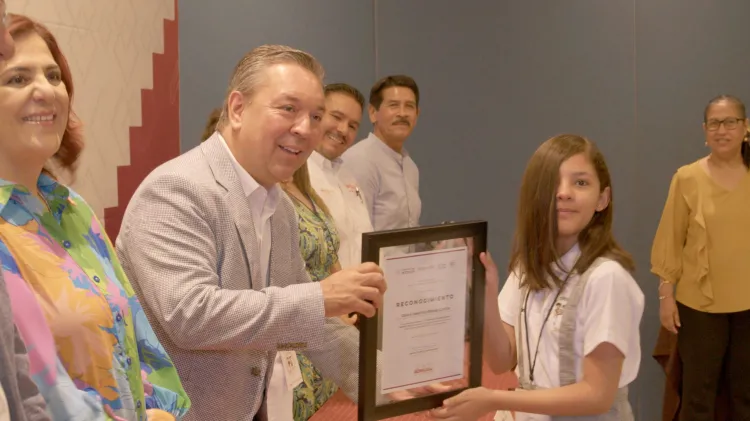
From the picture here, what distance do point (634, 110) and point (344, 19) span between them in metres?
1.85

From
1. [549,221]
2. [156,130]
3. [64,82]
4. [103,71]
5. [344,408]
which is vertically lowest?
[344,408]

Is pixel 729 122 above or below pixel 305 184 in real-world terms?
above

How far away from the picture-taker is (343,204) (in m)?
3.90

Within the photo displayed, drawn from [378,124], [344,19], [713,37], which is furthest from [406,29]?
[713,37]

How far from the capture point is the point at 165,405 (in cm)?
166

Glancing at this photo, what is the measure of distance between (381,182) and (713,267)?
181 cm

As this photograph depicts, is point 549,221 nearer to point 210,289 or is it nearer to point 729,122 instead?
point 210,289

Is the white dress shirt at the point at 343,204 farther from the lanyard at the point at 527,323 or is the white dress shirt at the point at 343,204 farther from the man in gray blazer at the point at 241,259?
the man in gray blazer at the point at 241,259

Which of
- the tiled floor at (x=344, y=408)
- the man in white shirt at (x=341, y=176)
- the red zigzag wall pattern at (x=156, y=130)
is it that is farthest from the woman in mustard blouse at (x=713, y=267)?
the red zigzag wall pattern at (x=156, y=130)

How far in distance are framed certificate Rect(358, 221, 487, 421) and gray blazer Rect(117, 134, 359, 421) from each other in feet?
0.46

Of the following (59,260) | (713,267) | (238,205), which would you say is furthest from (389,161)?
(59,260)

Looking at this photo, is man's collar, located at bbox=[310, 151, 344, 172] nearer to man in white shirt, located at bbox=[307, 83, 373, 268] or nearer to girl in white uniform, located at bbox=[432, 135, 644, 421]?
man in white shirt, located at bbox=[307, 83, 373, 268]

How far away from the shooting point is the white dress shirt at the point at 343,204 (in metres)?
3.84

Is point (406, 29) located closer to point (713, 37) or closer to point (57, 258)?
point (713, 37)
